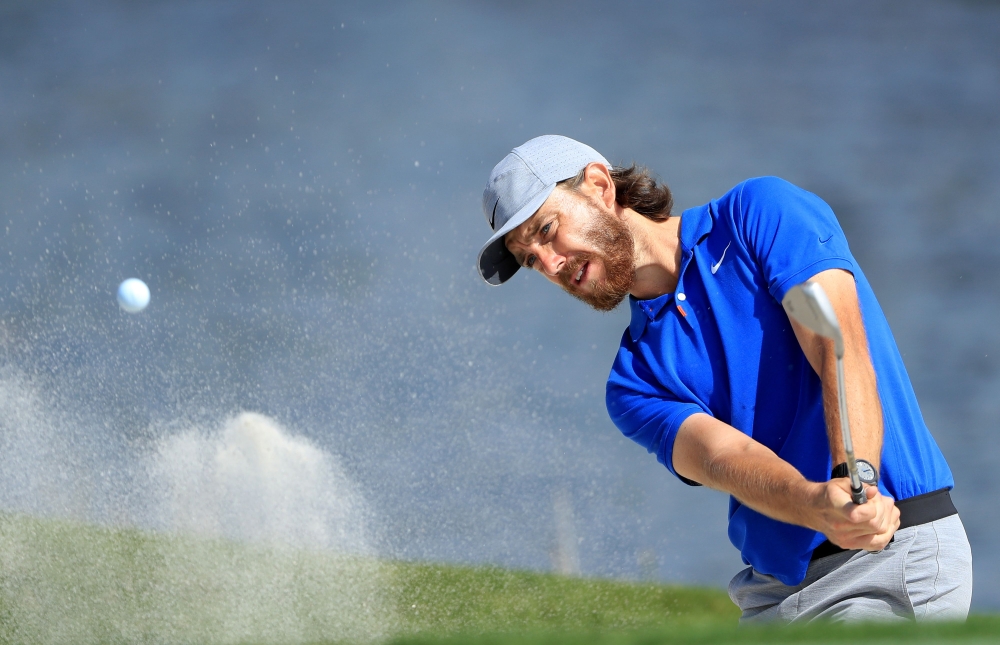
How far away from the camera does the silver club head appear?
55.8 inches

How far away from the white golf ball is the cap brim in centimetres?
589

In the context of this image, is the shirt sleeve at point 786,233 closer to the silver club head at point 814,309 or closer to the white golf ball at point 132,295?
the silver club head at point 814,309

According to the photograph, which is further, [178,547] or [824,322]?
[178,547]

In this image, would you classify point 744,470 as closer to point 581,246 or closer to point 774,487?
point 774,487

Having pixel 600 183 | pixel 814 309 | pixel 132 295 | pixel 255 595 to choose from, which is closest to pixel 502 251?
pixel 600 183

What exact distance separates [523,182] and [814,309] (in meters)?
0.87

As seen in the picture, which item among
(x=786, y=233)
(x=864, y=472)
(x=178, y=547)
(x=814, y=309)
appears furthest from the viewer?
(x=178, y=547)

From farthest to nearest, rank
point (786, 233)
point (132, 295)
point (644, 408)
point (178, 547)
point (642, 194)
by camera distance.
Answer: point (132, 295), point (178, 547), point (642, 194), point (644, 408), point (786, 233)

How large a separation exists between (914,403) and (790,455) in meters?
0.25

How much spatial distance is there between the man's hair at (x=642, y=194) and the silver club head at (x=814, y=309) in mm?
791

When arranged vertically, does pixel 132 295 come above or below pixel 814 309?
above

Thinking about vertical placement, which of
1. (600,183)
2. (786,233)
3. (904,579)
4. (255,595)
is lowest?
(255,595)

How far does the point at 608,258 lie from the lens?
6.87 ft

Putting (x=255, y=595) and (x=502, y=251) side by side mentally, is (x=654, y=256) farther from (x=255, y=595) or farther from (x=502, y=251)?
(x=255, y=595)
